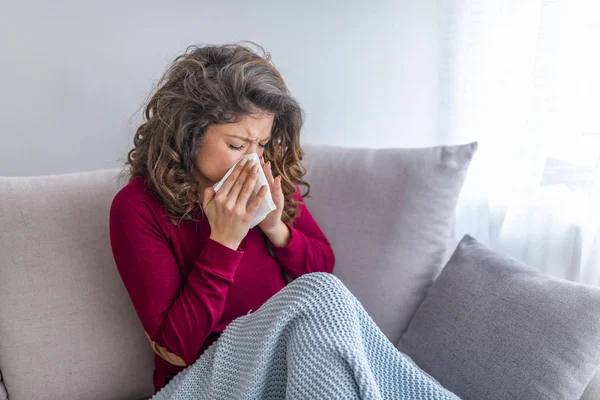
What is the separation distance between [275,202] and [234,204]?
134 millimetres

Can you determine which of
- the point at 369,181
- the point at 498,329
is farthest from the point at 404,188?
the point at 498,329

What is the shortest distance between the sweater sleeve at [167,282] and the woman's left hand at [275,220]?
0.47 ft

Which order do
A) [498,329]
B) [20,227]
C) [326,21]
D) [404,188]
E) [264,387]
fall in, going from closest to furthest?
[264,387] → [498,329] → [20,227] → [404,188] → [326,21]

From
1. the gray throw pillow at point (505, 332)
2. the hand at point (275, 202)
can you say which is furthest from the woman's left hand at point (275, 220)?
the gray throw pillow at point (505, 332)

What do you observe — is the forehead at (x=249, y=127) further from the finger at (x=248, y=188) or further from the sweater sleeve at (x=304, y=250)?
the sweater sleeve at (x=304, y=250)

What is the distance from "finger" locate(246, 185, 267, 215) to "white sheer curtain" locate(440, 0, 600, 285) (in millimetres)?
771

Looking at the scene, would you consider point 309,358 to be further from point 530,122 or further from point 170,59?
point 170,59

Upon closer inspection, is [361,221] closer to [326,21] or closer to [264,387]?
[264,387]

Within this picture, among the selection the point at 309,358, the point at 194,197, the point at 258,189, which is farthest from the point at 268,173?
the point at 309,358

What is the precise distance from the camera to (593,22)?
52.5 inches

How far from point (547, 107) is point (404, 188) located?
1.38ft

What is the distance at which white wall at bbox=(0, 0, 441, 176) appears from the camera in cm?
157

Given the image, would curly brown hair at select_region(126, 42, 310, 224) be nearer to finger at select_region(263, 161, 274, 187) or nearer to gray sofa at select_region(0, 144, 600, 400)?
finger at select_region(263, 161, 274, 187)

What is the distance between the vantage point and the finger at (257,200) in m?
1.16
